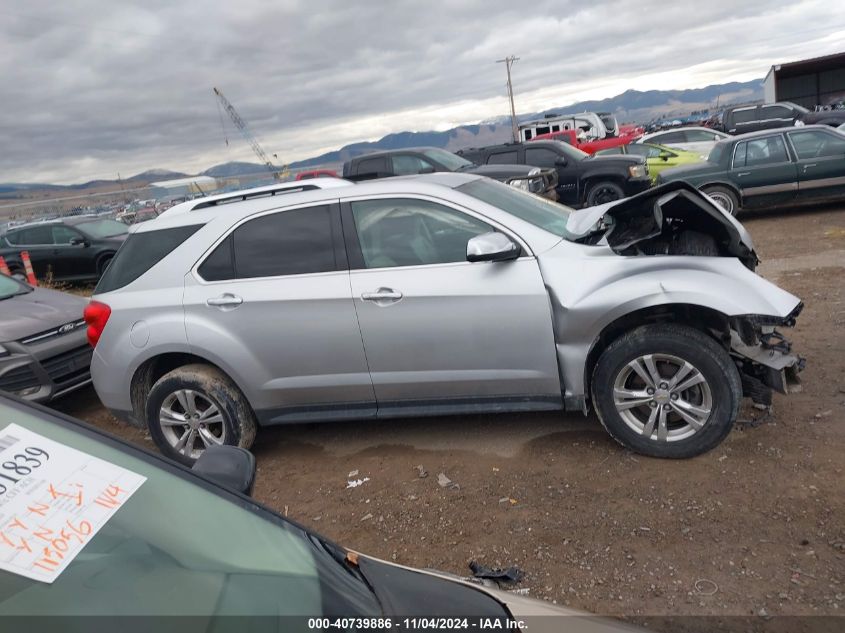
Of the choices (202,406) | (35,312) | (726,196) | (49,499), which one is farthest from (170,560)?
(726,196)

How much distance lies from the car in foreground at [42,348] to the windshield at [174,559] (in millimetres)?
4946

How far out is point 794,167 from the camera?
10.9m

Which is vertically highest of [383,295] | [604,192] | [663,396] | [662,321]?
[383,295]

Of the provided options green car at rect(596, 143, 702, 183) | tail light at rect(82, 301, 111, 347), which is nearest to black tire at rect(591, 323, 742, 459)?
tail light at rect(82, 301, 111, 347)

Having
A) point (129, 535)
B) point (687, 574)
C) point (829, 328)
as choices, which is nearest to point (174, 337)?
point (129, 535)

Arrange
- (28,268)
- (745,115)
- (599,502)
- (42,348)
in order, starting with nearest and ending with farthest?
(599,502) → (42,348) → (28,268) → (745,115)

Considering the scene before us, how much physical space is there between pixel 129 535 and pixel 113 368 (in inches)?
136

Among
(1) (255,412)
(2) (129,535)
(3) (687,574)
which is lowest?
(3) (687,574)

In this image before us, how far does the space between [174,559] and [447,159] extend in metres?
13.1

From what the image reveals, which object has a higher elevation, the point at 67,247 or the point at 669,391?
the point at 67,247

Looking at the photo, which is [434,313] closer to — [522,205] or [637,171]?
[522,205]

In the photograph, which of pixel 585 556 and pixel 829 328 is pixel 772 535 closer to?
pixel 585 556

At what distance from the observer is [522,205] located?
14.9 ft

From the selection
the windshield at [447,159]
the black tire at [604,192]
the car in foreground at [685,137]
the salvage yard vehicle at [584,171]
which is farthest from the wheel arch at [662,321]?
the car in foreground at [685,137]
